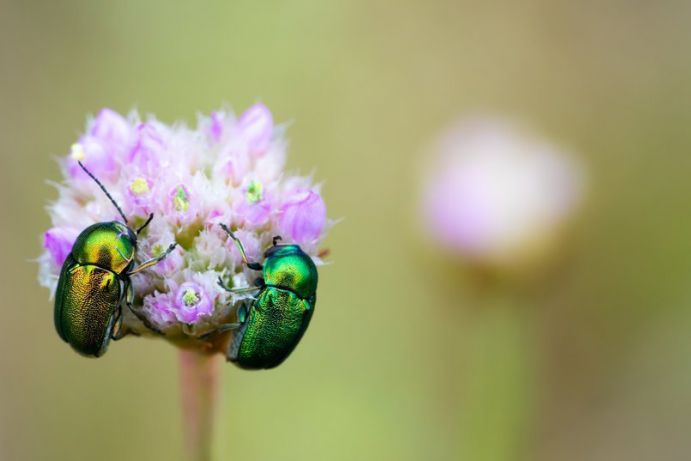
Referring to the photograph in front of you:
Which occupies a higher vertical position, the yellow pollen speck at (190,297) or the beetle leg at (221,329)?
the yellow pollen speck at (190,297)

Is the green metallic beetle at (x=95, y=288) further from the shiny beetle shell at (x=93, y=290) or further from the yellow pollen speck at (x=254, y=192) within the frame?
the yellow pollen speck at (x=254, y=192)

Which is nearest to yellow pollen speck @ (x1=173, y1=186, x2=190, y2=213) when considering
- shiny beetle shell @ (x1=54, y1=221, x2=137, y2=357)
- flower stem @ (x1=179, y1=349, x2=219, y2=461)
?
shiny beetle shell @ (x1=54, y1=221, x2=137, y2=357)

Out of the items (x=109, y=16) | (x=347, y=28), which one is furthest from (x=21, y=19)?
(x=347, y=28)

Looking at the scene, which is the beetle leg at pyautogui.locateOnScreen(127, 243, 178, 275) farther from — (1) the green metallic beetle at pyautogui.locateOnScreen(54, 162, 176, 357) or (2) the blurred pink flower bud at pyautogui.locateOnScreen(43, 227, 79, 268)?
(2) the blurred pink flower bud at pyautogui.locateOnScreen(43, 227, 79, 268)

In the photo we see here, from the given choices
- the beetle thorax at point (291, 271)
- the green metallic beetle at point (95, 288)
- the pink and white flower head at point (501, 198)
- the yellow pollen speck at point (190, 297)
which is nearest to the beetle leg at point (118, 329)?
the green metallic beetle at point (95, 288)

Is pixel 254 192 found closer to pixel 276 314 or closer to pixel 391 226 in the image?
pixel 276 314

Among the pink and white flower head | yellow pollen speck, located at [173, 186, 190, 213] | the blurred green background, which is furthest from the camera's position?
the blurred green background
